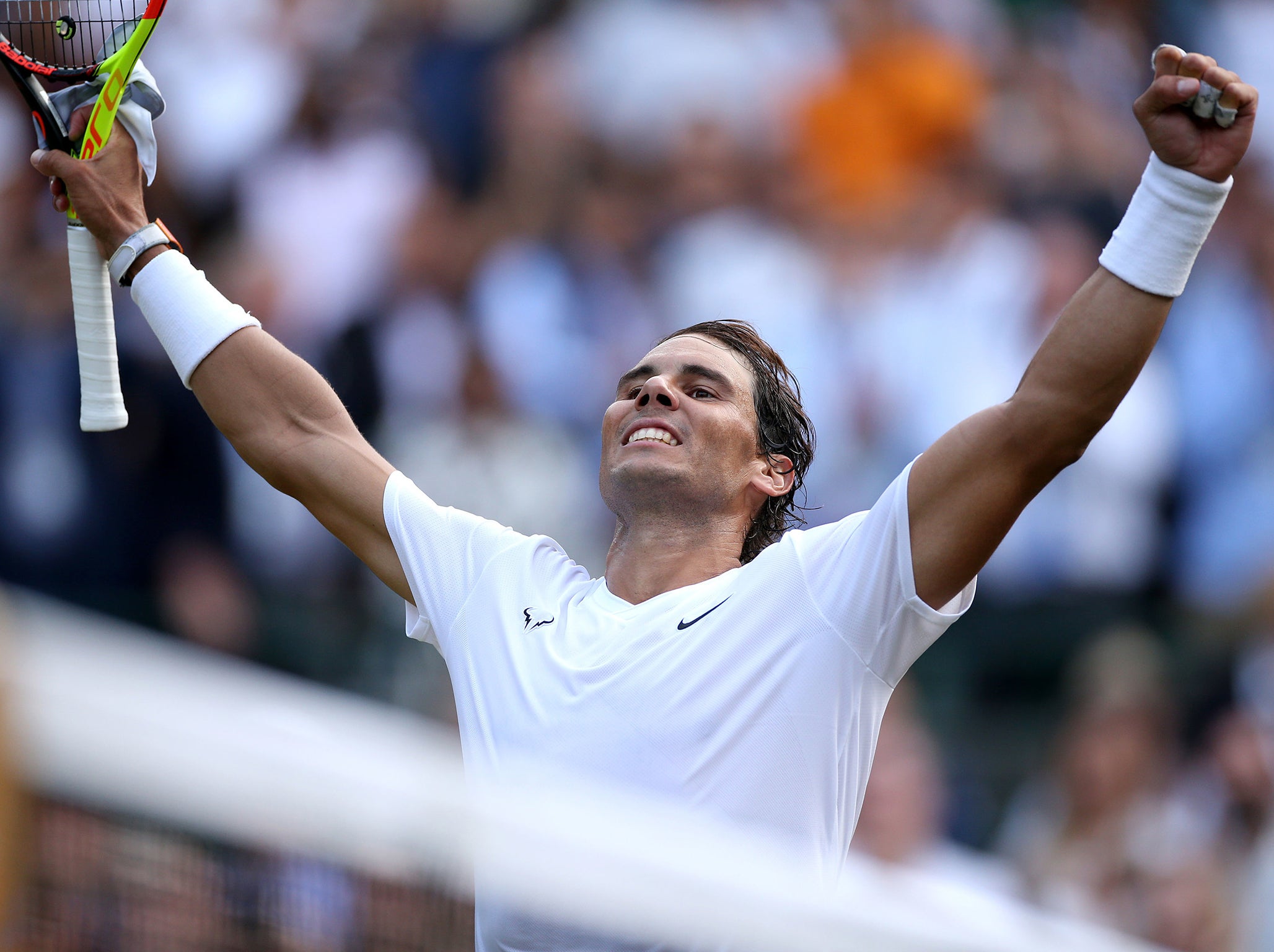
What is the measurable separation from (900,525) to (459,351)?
4.34m

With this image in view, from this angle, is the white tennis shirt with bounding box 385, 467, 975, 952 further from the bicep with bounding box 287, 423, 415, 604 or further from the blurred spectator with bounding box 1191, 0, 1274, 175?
the blurred spectator with bounding box 1191, 0, 1274, 175

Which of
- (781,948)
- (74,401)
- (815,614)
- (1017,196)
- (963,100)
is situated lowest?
(781,948)

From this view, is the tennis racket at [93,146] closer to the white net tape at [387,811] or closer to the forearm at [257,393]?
the forearm at [257,393]

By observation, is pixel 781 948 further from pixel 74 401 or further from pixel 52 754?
pixel 74 401

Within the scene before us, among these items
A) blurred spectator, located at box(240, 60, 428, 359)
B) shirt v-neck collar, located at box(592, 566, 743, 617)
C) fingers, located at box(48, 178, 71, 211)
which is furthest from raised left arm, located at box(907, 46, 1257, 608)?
blurred spectator, located at box(240, 60, 428, 359)

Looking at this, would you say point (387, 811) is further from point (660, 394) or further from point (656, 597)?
point (660, 394)

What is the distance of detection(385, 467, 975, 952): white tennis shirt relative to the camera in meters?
2.80

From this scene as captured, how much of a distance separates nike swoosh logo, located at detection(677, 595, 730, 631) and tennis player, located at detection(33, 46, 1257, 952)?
18 mm

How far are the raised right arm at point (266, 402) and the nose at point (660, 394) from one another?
0.63 metres

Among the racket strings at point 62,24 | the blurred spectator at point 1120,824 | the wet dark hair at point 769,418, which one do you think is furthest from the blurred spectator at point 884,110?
the racket strings at point 62,24

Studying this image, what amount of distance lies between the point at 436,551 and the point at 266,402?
523 mm

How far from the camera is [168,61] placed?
7871 millimetres

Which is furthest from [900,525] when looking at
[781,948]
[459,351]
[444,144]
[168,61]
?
[168,61]

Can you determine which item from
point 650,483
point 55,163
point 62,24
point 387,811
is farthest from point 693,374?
point 387,811
